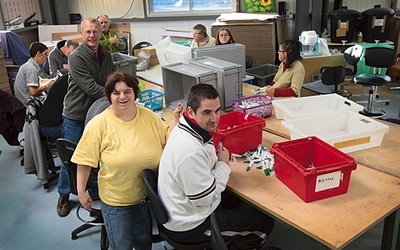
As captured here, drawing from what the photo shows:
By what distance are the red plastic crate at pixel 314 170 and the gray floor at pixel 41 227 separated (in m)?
0.57

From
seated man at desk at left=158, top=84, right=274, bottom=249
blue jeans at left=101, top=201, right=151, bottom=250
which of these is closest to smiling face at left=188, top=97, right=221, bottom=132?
seated man at desk at left=158, top=84, right=274, bottom=249

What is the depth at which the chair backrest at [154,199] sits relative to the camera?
75.6 inches

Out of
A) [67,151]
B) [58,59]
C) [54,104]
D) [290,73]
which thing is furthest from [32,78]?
[290,73]

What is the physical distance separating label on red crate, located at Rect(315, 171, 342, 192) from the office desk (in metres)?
0.07

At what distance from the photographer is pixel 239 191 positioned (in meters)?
1.99

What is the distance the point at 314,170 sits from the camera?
177 centimetres

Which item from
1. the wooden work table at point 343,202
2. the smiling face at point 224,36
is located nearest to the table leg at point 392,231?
the wooden work table at point 343,202

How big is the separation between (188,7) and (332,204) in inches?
226

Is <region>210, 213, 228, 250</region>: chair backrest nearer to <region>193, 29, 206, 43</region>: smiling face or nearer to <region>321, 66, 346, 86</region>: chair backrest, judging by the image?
<region>193, 29, 206, 43</region>: smiling face

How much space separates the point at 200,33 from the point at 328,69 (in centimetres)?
163

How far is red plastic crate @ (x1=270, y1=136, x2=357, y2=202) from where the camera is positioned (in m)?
1.80

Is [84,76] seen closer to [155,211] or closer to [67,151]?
[67,151]

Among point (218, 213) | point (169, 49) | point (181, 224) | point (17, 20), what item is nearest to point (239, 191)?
point (218, 213)

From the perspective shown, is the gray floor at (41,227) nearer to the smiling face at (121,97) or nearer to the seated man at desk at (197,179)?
the seated man at desk at (197,179)
